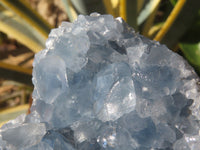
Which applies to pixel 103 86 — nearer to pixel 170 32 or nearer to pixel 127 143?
pixel 127 143

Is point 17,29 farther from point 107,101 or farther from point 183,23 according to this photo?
point 107,101

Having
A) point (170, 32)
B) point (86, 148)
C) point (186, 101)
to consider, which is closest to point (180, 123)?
point (186, 101)

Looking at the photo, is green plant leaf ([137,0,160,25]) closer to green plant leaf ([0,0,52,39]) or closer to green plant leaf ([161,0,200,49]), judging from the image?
green plant leaf ([161,0,200,49])

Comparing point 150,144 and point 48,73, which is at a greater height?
point 48,73

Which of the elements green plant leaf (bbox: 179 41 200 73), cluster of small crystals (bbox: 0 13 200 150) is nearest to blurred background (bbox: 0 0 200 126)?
green plant leaf (bbox: 179 41 200 73)

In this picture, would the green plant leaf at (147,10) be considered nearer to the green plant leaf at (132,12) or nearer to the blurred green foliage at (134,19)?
the blurred green foliage at (134,19)

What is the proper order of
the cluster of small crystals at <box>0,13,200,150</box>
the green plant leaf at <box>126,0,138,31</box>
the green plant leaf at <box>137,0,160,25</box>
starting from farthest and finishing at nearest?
the green plant leaf at <box>137,0,160,25</box>, the green plant leaf at <box>126,0,138,31</box>, the cluster of small crystals at <box>0,13,200,150</box>

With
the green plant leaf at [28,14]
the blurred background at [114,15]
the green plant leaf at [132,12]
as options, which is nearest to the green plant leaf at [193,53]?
the blurred background at [114,15]
